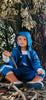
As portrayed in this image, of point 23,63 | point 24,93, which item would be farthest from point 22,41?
point 24,93

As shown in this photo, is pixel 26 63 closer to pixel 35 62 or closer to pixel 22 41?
pixel 35 62

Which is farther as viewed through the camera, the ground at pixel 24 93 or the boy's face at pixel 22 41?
the boy's face at pixel 22 41

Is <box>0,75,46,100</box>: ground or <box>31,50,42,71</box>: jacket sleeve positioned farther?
<box>31,50,42,71</box>: jacket sleeve

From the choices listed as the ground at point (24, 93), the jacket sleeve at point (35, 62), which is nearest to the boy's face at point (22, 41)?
the jacket sleeve at point (35, 62)

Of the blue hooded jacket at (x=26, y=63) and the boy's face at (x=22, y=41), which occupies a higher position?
the boy's face at (x=22, y=41)

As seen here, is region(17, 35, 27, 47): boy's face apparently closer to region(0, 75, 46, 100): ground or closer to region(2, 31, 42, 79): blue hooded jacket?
region(2, 31, 42, 79): blue hooded jacket

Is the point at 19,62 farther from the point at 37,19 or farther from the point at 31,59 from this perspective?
the point at 37,19

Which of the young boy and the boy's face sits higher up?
the boy's face

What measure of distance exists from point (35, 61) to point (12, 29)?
0.92m

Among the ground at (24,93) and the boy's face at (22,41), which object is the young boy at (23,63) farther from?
the ground at (24,93)

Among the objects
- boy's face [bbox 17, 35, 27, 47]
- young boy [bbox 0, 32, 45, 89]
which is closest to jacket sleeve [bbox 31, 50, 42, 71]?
young boy [bbox 0, 32, 45, 89]

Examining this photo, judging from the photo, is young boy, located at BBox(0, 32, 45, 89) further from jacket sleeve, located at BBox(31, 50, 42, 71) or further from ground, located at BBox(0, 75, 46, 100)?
ground, located at BBox(0, 75, 46, 100)

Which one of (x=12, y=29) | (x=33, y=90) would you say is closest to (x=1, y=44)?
(x=12, y=29)

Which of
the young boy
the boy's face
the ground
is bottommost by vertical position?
the ground
